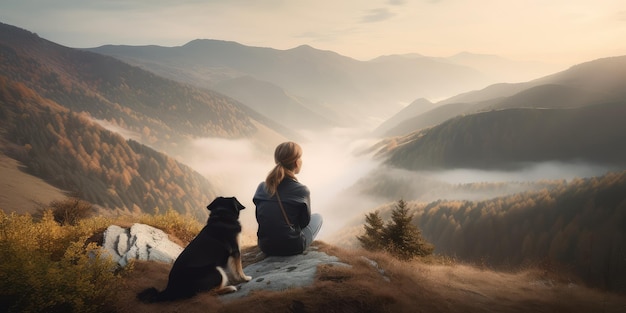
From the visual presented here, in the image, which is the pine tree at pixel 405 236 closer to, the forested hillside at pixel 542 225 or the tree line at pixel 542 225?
the forested hillside at pixel 542 225

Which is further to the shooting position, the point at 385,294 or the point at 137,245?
the point at 137,245

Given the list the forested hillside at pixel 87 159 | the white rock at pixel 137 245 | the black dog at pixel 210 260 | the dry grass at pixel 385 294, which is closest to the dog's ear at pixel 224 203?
the black dog at pixel 210 260

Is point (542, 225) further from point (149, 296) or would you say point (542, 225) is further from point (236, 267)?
point (149, 296)

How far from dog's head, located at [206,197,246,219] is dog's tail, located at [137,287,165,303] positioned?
5.48 ft

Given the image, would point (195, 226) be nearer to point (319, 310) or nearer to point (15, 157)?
point (319, 310)

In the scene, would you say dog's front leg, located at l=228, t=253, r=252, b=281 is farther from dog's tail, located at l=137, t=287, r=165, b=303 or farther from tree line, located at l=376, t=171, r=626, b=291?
tree line, located at l=376, t=171, r=626, b=291

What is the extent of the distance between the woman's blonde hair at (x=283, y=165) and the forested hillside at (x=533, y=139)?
6865 inches

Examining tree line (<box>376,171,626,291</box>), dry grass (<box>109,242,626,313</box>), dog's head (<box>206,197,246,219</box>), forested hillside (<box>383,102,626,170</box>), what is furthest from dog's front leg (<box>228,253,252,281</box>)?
forested hillside (<box>383,102,626,170</box>)

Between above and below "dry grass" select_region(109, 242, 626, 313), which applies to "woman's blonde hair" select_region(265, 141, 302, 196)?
above

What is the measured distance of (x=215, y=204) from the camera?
6527mm

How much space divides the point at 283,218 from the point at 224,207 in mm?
1423

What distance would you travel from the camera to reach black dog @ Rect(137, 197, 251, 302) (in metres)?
5.75

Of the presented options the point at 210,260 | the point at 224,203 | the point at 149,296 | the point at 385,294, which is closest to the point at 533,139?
the point at 385,294

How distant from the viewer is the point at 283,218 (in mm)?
7355
